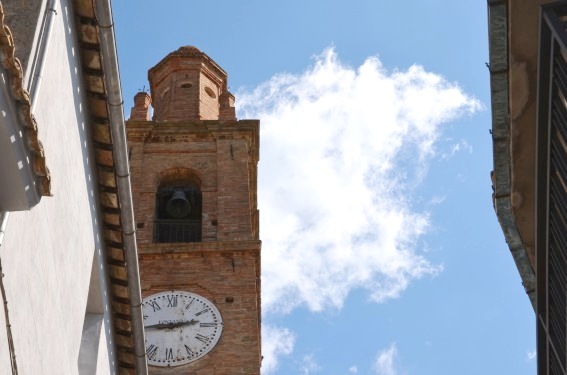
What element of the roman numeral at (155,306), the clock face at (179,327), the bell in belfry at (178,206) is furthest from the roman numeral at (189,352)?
the bell in belfry at (178,206)

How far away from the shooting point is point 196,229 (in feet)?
80.7

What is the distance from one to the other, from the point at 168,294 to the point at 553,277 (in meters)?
14.2

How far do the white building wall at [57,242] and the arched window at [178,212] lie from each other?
13956mm

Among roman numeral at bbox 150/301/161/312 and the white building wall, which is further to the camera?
roman numeral at bbox 150/301/161/312

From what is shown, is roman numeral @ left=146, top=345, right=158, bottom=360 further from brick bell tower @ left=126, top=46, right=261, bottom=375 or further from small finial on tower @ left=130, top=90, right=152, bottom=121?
small finial on tower @ left=130, top=90, right=152, bottom=121

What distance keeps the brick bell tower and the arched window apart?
24mm

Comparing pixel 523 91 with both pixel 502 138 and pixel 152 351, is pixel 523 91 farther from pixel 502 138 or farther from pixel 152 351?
pixel 152 351

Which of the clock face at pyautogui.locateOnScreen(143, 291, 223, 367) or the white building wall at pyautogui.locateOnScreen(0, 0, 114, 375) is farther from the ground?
the clock face at pyautogui.locateOnScreen(143, 291, 223, 367)

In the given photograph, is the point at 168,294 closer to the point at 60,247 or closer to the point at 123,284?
the point at 123,284

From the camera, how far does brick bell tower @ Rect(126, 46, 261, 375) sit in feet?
70.3

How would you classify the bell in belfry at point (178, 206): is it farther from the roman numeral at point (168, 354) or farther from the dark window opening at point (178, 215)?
the roman numeral at point (168, 354)

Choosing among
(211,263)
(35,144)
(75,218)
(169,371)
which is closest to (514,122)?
(75,218)

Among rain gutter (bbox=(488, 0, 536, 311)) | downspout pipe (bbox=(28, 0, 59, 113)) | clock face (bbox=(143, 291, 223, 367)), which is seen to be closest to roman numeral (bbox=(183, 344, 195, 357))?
clock face (bbox=(143, 291, 223, 367))

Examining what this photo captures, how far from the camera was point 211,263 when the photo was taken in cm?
2322
